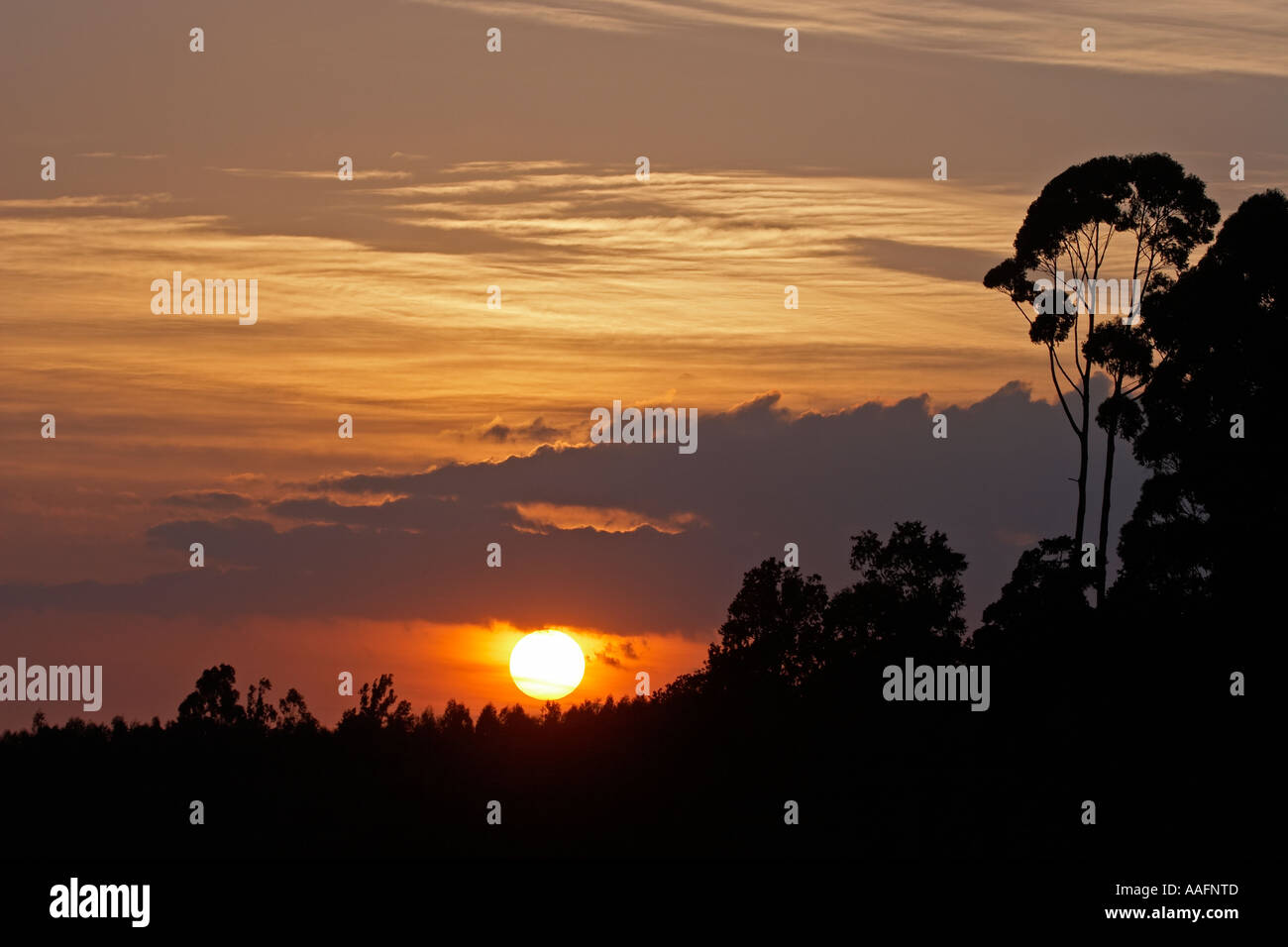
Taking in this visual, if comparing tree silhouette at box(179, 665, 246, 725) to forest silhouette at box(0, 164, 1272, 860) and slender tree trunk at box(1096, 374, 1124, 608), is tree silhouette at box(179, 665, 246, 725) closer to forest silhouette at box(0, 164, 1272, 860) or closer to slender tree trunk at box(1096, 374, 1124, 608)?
forest silhouette at box(0, 164, 1272, 860)

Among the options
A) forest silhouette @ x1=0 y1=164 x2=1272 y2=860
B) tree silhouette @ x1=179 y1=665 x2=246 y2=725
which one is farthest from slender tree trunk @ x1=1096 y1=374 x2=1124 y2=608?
tree silhouette @ x1=179 y1=665 x2=246 y2=725

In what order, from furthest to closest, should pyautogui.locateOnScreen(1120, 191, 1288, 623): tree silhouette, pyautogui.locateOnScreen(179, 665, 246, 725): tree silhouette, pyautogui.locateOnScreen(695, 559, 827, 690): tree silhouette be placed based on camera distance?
pyautogui.locateOnScreen(179, 665, 246, 725): tree silhouette < pyautogui.locateOnScreen(695, 559, 827, 690): tree silhouette < pyautogui.locateOnScreen(1120, 191, 1288, 623): tree silhouette

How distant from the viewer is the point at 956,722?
77062 millimetres

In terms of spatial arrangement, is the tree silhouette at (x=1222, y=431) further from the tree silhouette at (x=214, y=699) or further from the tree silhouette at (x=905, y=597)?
the tree silhouette at (x=214, y=699)

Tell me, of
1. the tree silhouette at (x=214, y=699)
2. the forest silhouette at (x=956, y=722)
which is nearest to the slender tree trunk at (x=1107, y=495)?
the forest silhouette at (x=956, y=722)

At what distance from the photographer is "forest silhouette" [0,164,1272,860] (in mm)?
62906

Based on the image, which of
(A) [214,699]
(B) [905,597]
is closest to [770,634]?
(B) [905,597]

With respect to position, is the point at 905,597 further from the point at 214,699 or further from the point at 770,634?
the point at 214,699

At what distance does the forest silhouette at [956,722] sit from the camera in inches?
2477

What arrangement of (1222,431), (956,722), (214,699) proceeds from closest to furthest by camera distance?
(1222,431)
(956,722)
(214,699)

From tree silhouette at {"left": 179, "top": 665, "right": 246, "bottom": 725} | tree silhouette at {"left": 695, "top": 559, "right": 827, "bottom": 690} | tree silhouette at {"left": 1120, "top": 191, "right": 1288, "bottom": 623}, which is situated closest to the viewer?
tree silhouette at {"left": 1120, "top": 191, "right": 1288, "bottom": 623}

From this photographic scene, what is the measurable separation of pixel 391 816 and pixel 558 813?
1142cm
